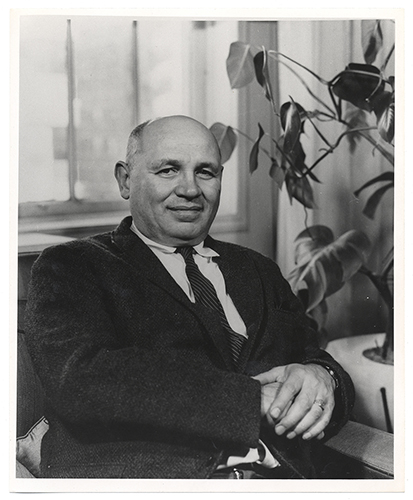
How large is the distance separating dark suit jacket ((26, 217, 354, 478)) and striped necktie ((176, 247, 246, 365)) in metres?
0.02

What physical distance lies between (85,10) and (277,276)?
76 cm

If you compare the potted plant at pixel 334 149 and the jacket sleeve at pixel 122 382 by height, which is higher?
the potted plant at pixel 334 149

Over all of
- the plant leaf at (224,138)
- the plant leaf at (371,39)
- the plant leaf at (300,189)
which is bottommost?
the plant leaf at (300,189)

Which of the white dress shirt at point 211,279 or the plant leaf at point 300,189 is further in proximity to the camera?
A: the plant leaf at point 300,189

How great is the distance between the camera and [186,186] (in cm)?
120

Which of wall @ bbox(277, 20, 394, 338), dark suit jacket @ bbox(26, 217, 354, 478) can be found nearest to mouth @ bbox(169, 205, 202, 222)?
dark suit jacket @ bbox(26, 217, 354, 478)

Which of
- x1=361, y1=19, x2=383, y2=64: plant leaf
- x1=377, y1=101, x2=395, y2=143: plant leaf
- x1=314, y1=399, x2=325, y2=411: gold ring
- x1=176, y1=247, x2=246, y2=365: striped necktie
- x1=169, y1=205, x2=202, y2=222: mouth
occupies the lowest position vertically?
x1=314, y1=399, x2=325, y2=411: gold ring

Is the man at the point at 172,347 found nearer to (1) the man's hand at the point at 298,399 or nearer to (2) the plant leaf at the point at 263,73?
(1) the man's hand at the point at 298,399

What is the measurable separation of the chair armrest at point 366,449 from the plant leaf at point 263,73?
79cm

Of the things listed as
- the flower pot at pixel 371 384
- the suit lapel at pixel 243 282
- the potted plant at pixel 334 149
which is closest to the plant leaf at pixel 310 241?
the potted plant at pixel 334 149

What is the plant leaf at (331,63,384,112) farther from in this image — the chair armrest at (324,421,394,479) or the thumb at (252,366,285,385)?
the chair armrest at (324,421,394,479)

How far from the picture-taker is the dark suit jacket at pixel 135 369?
1.13m

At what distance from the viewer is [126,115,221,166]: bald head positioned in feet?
3.98
